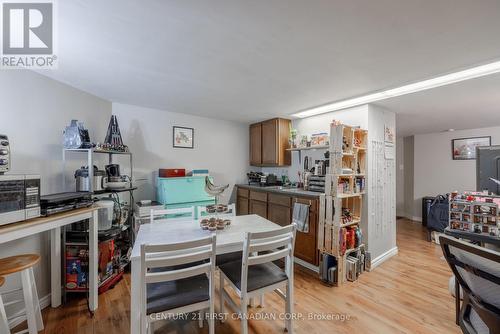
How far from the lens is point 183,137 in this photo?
3.59 m

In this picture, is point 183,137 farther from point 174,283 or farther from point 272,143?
point 174,283

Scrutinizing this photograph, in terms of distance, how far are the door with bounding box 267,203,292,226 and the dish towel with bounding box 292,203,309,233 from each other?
0.19 m

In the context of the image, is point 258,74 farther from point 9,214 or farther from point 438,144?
point 438,144

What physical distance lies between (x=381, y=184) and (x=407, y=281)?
1.23 meters

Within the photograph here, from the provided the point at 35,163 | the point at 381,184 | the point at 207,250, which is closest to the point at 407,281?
the point at 381,184

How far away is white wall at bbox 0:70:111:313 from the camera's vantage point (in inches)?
71.1

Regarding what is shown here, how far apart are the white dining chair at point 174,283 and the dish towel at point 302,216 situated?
1.64m

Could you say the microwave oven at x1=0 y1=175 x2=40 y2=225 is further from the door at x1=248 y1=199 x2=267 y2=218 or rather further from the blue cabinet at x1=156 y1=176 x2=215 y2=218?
the door at x1=248 y1=199 x2=267 y2=218

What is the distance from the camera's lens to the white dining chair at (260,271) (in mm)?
1454

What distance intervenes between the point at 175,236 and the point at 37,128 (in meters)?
1.74

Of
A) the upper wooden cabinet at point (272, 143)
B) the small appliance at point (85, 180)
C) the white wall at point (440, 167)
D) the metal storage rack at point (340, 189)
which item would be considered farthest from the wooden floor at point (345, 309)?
the white wall at point (440, 167)

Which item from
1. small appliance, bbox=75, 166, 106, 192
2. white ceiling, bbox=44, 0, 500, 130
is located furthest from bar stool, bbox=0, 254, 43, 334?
white ceiling, bbox=44, 0, 500, 130

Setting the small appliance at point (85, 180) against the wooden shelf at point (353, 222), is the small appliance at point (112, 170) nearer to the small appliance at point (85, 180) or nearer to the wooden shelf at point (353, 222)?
the small appliance at point (85, 180)

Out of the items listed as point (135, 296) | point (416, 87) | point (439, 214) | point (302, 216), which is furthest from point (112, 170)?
point (439, 214)
